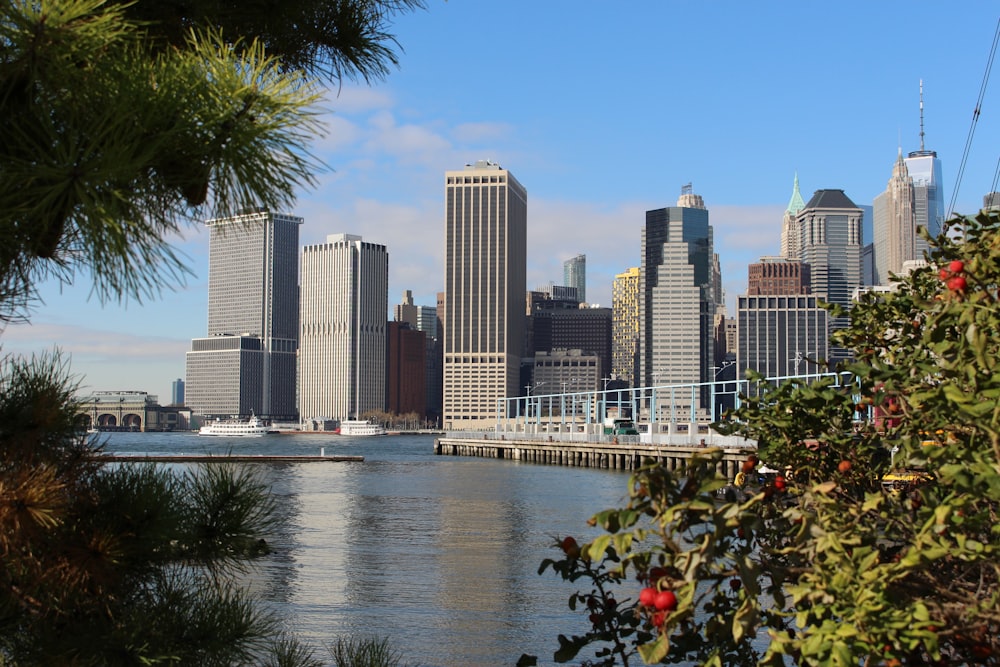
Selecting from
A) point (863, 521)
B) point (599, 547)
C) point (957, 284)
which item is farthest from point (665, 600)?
point (957, 284)

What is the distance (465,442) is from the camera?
116 m

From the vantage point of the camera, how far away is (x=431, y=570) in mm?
24969

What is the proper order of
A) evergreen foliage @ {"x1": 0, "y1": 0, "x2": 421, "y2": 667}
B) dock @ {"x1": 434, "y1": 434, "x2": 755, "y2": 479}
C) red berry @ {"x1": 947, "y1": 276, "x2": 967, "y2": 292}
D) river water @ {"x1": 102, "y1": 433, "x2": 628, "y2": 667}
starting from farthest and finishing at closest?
dock @ {"x1": 434, "y1": 434, "x2": 755, "y2": 479} < river water @ {"x1": 102, "y1": 433, "x2": 628, "y2": 667} < red berry @ {"x1": 947, "y1": 276, "x2": 967, "y2": 292} < evergreen foliage @ {"x1": 0, "y1": 0, "x2": 421, "y2": 667}

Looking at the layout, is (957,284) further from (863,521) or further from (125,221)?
(125,221)

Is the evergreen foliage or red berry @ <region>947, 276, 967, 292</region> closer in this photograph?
the evergreen foliage

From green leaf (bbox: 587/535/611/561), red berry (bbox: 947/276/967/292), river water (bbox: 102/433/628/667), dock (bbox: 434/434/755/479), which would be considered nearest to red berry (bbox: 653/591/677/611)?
green leaf (bbox: 587/535/611/561)

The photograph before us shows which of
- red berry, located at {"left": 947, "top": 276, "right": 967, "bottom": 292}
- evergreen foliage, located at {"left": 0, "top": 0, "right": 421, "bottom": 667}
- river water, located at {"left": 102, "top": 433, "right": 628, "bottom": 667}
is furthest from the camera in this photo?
river water, located at {"left": 102, "top": 433, "right": 628, "bottom": 667}

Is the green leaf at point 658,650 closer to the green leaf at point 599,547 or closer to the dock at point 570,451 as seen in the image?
the green leaf at point 599,547

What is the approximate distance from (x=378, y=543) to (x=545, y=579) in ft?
26.8

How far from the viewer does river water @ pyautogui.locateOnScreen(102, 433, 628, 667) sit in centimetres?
1741

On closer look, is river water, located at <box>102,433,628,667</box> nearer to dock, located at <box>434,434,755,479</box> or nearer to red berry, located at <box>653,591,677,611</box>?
red berry, located at <box>653,591,677,611</box>

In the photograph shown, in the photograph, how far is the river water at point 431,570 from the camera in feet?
57.1

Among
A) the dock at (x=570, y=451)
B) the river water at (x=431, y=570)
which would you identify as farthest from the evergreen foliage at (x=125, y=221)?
the dock at (x=570, y=451)

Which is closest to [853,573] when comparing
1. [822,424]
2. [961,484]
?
[961,484]
